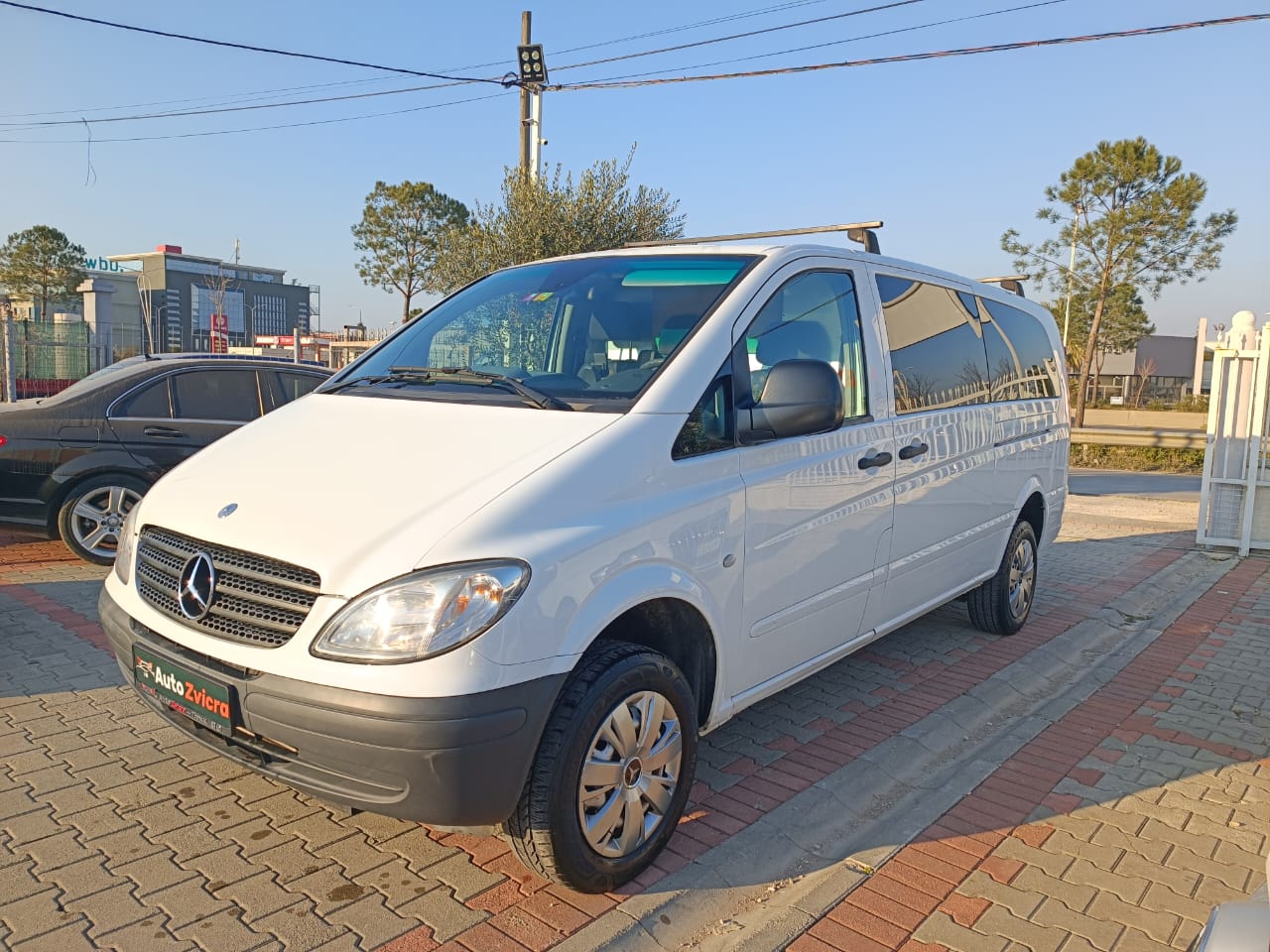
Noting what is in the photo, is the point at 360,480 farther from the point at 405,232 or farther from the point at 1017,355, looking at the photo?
the point at 405,232

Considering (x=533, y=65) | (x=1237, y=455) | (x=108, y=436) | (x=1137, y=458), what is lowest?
(x=1137, y=458)

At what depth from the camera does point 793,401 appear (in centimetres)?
327

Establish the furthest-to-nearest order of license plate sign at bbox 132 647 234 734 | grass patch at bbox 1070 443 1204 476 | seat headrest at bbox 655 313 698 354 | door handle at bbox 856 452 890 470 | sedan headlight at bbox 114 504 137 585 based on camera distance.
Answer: grass patch at bbox 1070 443 1204 476 < door handle at bbox 856 452 890 470 < seat headrest at bbox 655 313 698 354 < sedan headlight at bbox 114 504 137 585 < license plate sign at bbox 132 647 234 734

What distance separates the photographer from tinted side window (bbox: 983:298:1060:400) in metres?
5.62

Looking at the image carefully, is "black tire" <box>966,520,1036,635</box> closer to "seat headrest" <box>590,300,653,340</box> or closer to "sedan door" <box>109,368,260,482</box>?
"seat headrest" <box>590,300,653,340</box>

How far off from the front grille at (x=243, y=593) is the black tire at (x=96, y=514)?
4.59 metres

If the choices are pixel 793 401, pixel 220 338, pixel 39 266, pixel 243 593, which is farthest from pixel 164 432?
pixel 39 266

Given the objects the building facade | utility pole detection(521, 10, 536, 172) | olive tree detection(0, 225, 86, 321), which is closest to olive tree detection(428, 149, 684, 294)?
utility pole detection(521, 10, 536, 172)

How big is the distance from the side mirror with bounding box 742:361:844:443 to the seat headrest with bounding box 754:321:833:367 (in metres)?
0.11

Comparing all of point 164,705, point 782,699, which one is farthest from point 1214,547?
point 164,705

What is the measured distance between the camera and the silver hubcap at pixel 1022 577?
19.9 ft

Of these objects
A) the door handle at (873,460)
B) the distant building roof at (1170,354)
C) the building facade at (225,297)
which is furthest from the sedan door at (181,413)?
the distant building roof at (1170,354)

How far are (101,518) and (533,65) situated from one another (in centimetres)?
1281

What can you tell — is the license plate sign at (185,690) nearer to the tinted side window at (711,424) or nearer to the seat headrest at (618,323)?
the tinted side window at (711,424)
